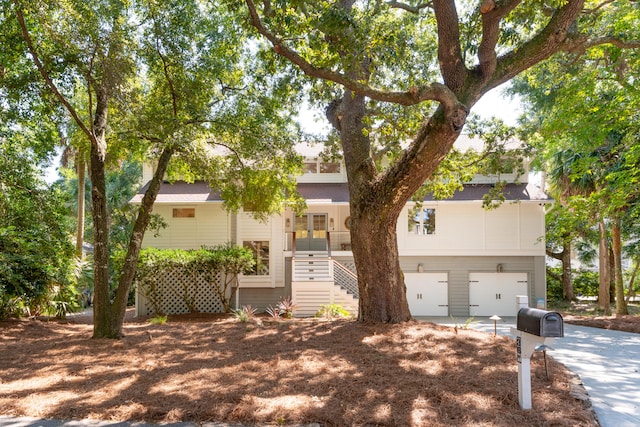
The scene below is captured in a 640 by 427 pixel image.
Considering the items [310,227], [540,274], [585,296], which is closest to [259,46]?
[310,227]

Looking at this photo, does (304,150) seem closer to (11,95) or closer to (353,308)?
(353,308)

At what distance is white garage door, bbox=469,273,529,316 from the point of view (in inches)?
774

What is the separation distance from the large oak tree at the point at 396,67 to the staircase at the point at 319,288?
6567 mm

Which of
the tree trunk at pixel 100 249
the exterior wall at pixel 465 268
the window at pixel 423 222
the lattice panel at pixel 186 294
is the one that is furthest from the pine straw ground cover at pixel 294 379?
the window at pixel 423 222

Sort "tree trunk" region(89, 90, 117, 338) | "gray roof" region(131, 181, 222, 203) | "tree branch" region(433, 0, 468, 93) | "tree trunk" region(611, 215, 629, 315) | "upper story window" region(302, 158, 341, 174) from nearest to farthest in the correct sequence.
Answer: "tree branch" region(433, 0, 468, 93), "tree trunk" region(89, 90, 117, 338), "tree trunk" region(611, 215, 629, 315), "gray roof" region(131, 181, 222, 203), "upper story window" region(302, 158, 341, 174)

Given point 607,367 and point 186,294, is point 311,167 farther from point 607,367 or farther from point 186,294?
point 607,367

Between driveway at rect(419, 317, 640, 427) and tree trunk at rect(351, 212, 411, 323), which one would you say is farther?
tree trunk at rect(351, 212, 411, 323)

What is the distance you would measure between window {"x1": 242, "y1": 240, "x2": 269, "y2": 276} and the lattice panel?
149cm

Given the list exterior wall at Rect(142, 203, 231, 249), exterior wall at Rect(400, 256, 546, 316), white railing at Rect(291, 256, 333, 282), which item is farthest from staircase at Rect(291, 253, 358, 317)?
exterior wall at Rect(142, 203, 231, 249)

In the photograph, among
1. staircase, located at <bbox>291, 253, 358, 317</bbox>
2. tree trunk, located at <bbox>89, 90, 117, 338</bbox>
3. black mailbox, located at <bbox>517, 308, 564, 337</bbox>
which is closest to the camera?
black mailbox, located at <bbox>517, 308, 564, 337</bbox>

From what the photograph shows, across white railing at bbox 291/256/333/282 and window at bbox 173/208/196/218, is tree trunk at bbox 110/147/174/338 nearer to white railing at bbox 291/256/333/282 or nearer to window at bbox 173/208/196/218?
white railing at bbox 291/256/333/282

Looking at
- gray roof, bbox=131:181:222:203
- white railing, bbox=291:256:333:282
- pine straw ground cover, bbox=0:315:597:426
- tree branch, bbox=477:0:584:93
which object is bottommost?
pine straw ground cover, bbox=0:315:597:426

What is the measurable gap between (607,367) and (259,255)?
47.3 ft

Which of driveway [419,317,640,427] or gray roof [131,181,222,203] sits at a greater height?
gray roof [131,181,222,203]
